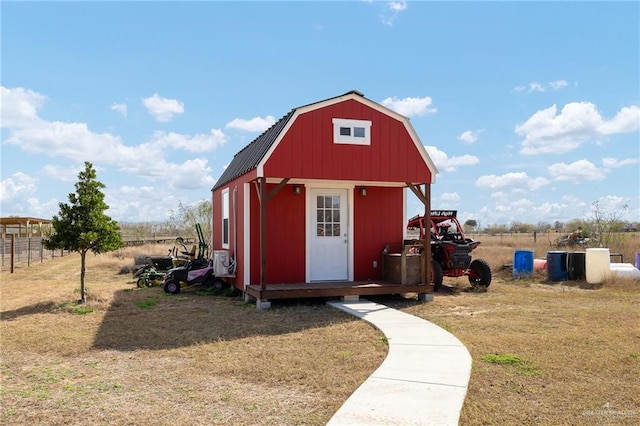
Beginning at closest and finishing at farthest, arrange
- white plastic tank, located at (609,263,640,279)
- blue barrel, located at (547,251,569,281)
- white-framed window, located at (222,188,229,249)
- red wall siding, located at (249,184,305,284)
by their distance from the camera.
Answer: red wall siding, located at (249,184,305,284), white plastic tank, located at (609,263,640,279), white-framed window, located at (222,188,229,249), blue barrel, located at (547,251,569,281)

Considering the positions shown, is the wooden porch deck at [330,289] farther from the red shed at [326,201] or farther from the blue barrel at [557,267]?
the blue barrel at [557,267]

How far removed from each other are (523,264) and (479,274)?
2.48 metres

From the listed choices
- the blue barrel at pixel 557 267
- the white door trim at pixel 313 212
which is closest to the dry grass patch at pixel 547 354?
the white door trim at pixel 313 212

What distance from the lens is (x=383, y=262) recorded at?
10.8 metres

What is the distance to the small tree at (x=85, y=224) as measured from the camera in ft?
31.1

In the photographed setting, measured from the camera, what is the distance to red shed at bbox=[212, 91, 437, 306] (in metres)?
9.33

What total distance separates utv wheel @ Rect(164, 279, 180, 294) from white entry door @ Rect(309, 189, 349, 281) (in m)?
3.19

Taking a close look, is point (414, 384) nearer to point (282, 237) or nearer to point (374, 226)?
point (282, 237)

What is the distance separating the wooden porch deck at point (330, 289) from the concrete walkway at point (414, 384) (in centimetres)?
228

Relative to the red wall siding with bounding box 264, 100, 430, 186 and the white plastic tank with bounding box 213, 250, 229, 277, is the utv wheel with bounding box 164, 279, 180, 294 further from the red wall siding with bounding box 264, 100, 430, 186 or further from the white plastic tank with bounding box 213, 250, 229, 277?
the red wall siding with bounding box 264, 100, 430, 186

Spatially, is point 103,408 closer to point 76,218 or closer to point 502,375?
point 502,375

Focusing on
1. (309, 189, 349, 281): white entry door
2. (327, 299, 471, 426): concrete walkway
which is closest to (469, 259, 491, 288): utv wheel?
(309, 189, 349, 281): white entry door

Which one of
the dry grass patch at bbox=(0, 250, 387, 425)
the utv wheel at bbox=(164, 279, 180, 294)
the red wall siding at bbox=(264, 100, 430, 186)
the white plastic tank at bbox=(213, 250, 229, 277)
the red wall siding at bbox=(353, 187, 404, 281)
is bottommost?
the dry grass patch at bbox=(0, 250, 387, 425)

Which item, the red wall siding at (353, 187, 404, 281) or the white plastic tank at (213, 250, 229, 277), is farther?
the white plastic tank at (213, 250, 229, 277)
